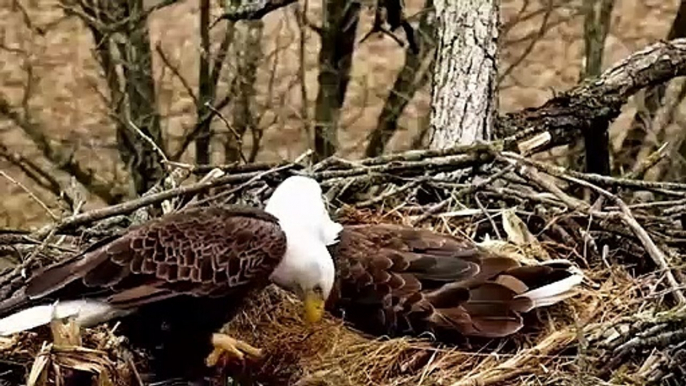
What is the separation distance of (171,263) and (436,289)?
559 millimetres

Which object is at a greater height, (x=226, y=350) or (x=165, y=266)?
(x=165, y=266)

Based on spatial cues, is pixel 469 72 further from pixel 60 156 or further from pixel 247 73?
pixel 60 156

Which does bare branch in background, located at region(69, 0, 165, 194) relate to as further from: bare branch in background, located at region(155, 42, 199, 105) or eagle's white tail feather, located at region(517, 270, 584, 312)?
eagle's white tail feather, located at region(517, 270, 584, 312)

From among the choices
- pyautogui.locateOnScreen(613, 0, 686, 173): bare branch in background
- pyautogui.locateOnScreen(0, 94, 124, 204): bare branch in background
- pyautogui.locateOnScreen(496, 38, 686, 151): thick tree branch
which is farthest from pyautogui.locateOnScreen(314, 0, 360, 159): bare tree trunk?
pyautogui.locateOnScreen(496, 38, 686, 151): thick tree branch

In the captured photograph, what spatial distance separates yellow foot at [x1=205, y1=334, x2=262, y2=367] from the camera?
237 centimetres

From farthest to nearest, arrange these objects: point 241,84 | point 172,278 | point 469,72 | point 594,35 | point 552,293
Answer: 1. point 594,35
2. point 241,84
3. point 469,72
4. point 552,293
5. point 172,278

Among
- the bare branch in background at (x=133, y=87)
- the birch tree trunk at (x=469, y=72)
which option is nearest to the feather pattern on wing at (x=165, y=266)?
the birch tree trunk at (x=469, y=72)

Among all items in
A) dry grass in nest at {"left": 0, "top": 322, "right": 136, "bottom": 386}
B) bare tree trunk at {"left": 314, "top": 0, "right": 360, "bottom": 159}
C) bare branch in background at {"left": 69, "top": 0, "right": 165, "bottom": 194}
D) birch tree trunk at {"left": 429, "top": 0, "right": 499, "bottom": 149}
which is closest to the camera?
dry grass in nest at {"left": 0, "top": 322, "right": 136, "bottom": 386}

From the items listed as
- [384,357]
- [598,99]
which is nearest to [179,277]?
[384,357]

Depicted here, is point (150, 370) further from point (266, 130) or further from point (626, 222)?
point (266, 130)

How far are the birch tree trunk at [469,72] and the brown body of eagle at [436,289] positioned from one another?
53 cm

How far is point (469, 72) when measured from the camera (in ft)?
9.95

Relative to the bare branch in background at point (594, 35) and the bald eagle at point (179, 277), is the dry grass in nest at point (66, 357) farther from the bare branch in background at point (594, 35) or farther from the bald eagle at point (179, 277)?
the bare branch in background at point (594, 35)

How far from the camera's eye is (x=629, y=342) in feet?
6.90
